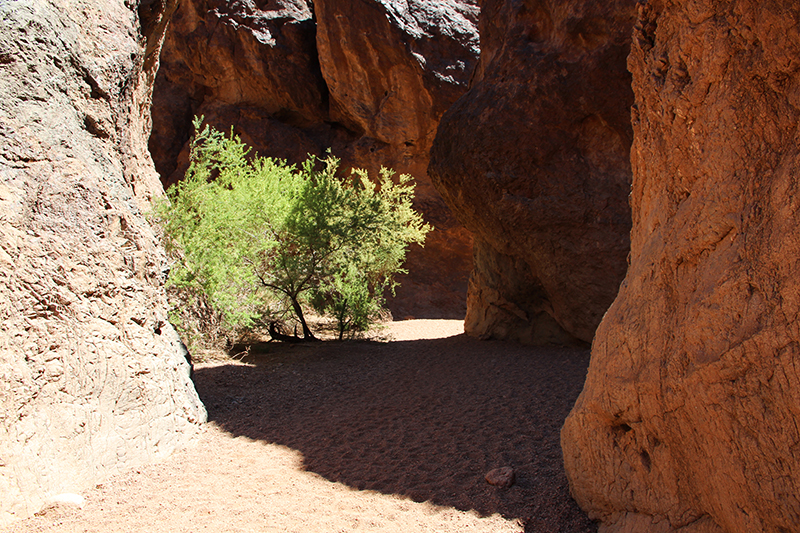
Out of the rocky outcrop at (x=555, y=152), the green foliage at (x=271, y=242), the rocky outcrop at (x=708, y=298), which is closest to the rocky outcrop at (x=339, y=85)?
the green foliage at (x=271, y=242)

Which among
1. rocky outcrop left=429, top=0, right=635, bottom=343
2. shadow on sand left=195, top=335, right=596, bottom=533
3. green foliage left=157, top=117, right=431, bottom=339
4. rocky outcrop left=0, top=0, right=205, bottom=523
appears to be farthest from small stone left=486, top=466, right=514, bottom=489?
green foliage left=157, top=117, right=431, bottom=339

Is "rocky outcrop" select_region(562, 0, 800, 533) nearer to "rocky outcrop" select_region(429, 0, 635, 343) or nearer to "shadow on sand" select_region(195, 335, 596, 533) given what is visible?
"shadow on sand" select_region(195, 335, 596, 533)

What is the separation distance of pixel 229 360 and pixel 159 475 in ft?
13.1

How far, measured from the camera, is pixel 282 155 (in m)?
15.6

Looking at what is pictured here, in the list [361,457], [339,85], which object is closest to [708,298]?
[361,457]

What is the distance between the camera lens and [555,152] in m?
7.32

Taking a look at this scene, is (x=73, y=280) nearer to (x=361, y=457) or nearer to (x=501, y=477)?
(x=361, y=457)

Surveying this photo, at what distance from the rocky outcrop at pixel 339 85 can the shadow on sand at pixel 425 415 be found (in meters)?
7.53

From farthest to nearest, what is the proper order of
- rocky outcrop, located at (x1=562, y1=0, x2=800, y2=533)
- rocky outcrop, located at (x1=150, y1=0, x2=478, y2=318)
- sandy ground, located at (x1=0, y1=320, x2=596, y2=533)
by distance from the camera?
rocky outcrop, located at (x1=150, y1=0, x2=478, y2=318)
sandy ground, located at (x1=0, y1=320, x2=596, y2=533)
rocky outcrop, located at (x1=562, y1=0, x2=800, y2=533)

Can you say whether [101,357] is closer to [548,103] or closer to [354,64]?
[548,103]

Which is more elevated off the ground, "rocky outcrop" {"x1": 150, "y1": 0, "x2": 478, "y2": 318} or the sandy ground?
"rocky outcrop" {"x1": 150, "y1": 0, "x2": 478, "y2": 318}

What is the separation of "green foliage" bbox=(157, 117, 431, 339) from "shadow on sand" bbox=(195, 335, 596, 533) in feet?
3.57

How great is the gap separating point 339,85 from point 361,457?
1269cm

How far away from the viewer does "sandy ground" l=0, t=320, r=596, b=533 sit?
3021 mm
